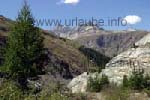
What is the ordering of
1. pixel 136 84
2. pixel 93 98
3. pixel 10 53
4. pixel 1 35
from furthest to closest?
1. pixel 1 35
2. pixel 136 84
3. pixel 10 53
4. pixel 93 98

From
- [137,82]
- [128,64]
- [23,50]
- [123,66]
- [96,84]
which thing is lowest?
[96,84]

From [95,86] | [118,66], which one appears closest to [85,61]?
[118,66]

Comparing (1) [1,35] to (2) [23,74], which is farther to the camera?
(1) [1,35]

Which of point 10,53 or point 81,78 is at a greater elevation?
point 10,53

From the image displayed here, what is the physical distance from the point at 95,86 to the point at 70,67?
51.9 m

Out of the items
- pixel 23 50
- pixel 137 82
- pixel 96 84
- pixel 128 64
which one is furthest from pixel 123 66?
pixel 23 50

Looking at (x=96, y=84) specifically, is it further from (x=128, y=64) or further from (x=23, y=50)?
(x=128, y=64)

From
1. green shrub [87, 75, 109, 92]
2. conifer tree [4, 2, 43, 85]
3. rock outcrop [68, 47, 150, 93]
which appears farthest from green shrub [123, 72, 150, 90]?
conifer tree [4, 2, 43, 85]

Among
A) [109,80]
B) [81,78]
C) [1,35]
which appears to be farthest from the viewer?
[1,35]

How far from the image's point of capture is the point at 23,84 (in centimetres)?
3988

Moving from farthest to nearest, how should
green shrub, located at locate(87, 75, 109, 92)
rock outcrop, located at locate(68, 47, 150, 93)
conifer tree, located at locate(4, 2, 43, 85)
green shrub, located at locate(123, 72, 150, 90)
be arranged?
1. rock outcrop, located at locate(68, 47, 150, 93)
2. green shrub, located at locate(87, 75, 109, 92)
3. green shrub, located at locate(123, 72, 150, 90)
4. conifer tree, located at locate(4, 2, 43, 85)

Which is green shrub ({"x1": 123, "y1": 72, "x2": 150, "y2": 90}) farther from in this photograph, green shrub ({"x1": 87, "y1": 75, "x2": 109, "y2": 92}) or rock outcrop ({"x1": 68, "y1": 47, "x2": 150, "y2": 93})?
rock outcrop ({"x1": 68, "y1": 47, "x2": 150, "y2": 93})

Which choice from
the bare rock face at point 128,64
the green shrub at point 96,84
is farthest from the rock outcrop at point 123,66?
the green shrub at point 96,84

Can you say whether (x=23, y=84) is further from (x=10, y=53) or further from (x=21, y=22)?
(x=21, y=22)
